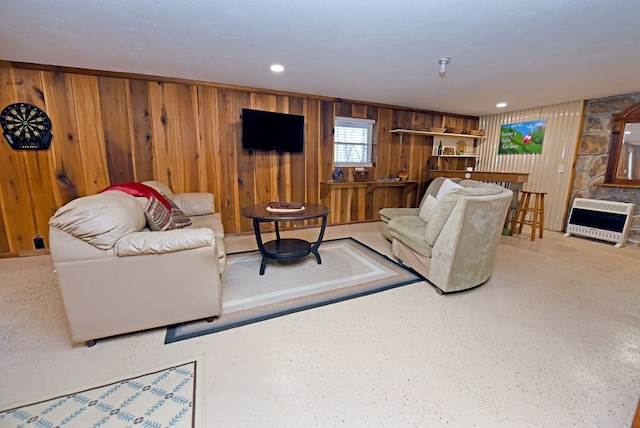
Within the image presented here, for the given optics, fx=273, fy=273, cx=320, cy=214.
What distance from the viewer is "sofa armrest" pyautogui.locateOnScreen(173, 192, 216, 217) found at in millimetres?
3289

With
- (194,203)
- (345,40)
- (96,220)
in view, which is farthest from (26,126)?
(345,40)

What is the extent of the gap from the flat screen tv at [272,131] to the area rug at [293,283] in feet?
5.17

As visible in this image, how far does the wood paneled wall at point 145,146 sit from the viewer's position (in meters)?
3.06

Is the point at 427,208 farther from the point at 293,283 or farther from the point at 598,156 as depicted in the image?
the point at 598,156

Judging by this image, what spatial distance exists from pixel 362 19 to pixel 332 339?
2.20m

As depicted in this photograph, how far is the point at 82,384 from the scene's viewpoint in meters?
1.44

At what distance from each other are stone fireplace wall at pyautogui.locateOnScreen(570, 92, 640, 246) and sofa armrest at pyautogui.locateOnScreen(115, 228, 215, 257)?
18.2 feet

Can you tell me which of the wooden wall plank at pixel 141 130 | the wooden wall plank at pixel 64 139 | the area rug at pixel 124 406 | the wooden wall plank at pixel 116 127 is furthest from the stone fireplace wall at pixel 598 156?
the wooden wall plank at pixel 64 139

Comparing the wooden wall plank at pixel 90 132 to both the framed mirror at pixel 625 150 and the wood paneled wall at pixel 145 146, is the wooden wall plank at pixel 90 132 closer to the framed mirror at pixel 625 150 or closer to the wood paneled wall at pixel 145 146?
the wood paneled wall at pixel 145 146

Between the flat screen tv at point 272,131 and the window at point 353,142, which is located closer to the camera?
the flat screen tv at point 272,131

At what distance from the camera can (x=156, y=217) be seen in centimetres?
214

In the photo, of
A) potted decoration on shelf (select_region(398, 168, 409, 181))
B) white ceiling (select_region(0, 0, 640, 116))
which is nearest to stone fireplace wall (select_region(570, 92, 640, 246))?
white ceiling (select_region(0, 0, 640, 116))

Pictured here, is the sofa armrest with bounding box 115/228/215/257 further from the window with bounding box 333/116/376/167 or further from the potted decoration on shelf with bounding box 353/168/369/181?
the potted decoration on shelf with bounding box 353/168/369/181

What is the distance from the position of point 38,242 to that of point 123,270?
2.65 metres
